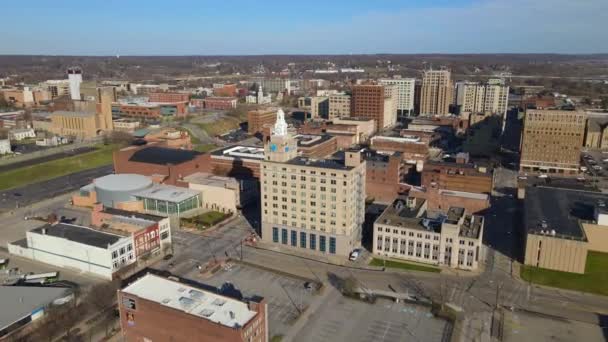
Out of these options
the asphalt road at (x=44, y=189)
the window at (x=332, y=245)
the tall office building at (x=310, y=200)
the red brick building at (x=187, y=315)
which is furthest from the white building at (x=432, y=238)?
the asphalt road at (x=44, y=189)

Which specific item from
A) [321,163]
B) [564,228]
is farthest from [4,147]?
[564,228]

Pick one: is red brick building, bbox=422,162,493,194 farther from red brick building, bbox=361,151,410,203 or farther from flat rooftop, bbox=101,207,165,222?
flat rooftop, bbox=101,207,165,222

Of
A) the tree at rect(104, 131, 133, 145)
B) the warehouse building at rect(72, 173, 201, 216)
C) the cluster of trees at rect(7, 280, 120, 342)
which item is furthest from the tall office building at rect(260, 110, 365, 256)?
the tree at rect(104, 131, 133, 145)

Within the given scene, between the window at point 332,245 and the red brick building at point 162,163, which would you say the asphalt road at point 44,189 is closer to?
the red brick building at point 162,163

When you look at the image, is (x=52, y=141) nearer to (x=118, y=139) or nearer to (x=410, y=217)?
(x=118, y=139)

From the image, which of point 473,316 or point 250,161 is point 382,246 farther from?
point 250,161

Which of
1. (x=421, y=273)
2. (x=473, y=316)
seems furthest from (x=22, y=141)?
(x=473, y=316)
